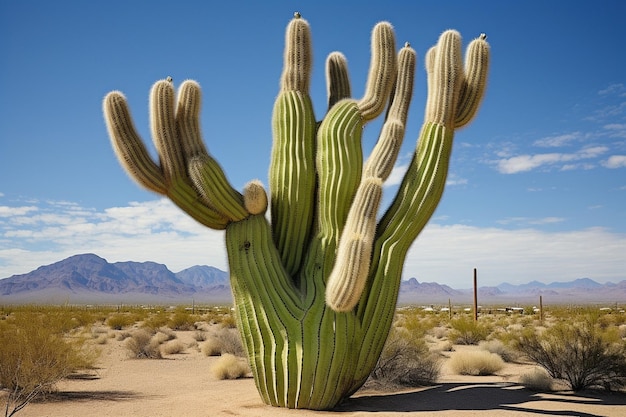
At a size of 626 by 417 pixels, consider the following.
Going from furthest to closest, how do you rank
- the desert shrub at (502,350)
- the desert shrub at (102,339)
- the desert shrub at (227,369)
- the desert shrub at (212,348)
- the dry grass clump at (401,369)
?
the desert shrub at (102,339) < the desert shrub at (212,348) < the desert shrub at (502,350) < the desert shrub at (227,369) < the dry grass clump at (401,369)

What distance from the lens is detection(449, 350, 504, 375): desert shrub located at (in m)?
14.0

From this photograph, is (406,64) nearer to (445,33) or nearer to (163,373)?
(445,33)

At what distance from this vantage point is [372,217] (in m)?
8.43

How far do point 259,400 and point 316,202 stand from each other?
10.7 ft

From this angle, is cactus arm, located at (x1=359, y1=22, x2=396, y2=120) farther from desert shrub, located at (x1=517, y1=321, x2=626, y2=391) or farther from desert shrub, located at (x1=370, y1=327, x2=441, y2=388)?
desert shrub, located at (x1=517, y1=321, x2=626, y2=391)

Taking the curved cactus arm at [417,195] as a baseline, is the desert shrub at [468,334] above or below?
below

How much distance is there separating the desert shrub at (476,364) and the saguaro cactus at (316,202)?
18.9 ft

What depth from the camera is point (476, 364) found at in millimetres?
14008

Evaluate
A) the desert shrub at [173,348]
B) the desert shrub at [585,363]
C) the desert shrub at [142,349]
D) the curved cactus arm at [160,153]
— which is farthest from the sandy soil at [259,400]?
the desert shrub at [173,348]

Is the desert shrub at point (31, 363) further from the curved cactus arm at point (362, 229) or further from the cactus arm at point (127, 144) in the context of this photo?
the curved cactus arm at point (362, 229)

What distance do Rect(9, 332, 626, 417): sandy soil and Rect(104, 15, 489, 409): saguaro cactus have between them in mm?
801

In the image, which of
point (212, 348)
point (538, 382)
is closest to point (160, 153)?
point (538, 382)

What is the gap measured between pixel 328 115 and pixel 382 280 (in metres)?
2.75

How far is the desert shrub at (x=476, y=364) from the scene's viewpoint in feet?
45.9
